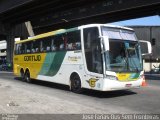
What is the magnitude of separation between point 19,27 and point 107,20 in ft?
77.1

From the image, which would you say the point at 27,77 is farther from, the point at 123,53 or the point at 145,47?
the point at 123,53

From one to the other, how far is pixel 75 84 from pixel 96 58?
2295mm

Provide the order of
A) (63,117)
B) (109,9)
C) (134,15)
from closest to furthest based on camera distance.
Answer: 1. (63,117)
2. (109,9)
3. (134,15)

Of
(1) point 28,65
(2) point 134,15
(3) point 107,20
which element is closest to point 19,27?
(3) point 107,20

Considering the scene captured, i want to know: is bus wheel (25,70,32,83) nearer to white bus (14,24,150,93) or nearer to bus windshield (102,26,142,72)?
white bus (14,24,150,93)

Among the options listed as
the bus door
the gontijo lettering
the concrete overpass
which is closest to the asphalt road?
the bus door

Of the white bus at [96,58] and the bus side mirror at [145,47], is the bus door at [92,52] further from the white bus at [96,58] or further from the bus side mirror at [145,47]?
the bus side mirror at [145,47]

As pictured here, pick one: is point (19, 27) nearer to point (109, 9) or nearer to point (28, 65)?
point (109, 9)

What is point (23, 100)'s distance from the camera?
1248 cm

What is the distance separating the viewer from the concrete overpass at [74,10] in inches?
1283

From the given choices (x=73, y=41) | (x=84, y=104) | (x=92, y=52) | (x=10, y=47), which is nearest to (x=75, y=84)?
(x=73, y=41)

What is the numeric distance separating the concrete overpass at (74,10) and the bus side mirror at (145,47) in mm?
14396

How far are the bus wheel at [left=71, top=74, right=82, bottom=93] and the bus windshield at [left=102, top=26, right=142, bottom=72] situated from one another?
92.3 inches

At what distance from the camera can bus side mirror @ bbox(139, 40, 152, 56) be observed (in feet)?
49.6
